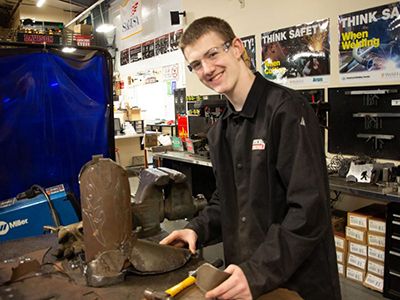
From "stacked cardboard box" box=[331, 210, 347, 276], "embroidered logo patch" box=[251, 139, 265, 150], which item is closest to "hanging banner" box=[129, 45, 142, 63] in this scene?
"stacked cardboard box" box=[331, 210, 347, 276]

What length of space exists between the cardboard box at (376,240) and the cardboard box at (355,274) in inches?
10.5

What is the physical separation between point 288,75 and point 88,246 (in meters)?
3.31

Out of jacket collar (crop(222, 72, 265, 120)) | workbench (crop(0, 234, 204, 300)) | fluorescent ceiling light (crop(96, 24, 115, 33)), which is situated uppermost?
fluorescent ceiling light (crop(96, 24, 115, 33))

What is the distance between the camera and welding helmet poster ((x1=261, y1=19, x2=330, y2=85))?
→ 3.60 metres

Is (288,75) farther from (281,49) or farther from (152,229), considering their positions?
(152,229)

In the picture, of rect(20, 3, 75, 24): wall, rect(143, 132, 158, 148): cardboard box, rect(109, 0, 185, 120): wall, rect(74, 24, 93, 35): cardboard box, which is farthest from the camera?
rect(20, 3, 75, 24): wall

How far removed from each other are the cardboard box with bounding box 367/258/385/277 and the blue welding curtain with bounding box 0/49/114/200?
2141mm

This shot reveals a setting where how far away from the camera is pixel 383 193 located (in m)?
2.46

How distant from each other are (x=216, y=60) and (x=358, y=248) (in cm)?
234

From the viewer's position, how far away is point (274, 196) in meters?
1.05

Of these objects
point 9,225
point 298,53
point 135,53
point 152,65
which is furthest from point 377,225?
point 135,53

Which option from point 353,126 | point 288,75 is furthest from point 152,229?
point 288,75

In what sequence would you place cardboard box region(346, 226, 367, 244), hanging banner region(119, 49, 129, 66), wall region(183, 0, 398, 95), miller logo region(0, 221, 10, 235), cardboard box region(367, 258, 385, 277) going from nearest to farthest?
1. miller logo region(0, 221, 10, 235)
2. cardboard box region(367, 258, 385, 277)
3. cardboard box region(346, 226, 367, 244)
4. wall region(183, 0, 398, 95)
5. hanging banner region(119, 49, 129, 66)

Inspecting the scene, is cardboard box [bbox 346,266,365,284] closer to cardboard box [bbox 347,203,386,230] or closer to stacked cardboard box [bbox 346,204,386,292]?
stacked cardboard box [bbox 346,204,386,292]
